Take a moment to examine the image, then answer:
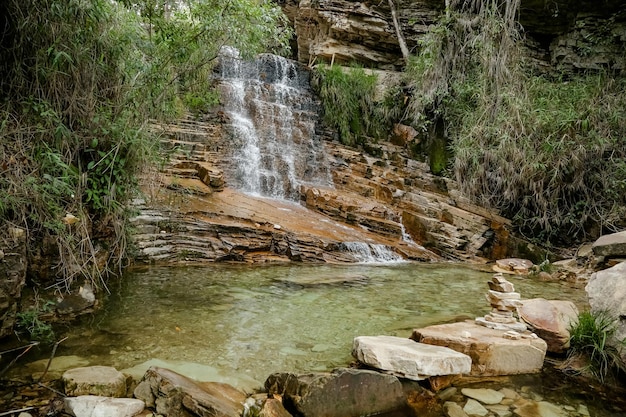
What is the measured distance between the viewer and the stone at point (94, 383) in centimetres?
238

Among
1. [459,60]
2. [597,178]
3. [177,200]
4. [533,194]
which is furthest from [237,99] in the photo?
[597,178]

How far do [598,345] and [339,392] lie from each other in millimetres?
2257

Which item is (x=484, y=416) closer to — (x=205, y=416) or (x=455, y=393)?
(x=455, y=393)

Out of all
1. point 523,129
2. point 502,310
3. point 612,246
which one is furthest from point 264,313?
point 523,129

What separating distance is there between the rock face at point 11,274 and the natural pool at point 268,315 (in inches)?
16.9

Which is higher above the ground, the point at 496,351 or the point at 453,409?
the point at 496,351

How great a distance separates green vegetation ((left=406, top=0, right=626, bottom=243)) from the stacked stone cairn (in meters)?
5.49

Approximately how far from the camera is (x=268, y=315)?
4320mm

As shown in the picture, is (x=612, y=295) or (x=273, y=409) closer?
(x=273, y=409)

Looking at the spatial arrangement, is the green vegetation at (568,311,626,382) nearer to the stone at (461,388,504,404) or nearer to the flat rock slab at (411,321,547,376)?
the flat rock slab at (411,321,547,376)

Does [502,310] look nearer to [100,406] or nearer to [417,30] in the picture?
[100,406]

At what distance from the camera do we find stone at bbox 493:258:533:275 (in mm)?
7754

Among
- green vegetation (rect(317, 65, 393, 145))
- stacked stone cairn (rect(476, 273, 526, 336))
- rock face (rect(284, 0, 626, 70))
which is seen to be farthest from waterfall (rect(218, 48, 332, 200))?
stacked stone cairn (rect(476, 273, 526, 336))

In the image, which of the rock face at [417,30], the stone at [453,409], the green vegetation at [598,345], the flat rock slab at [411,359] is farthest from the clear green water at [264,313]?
the rock face at [417,30]
